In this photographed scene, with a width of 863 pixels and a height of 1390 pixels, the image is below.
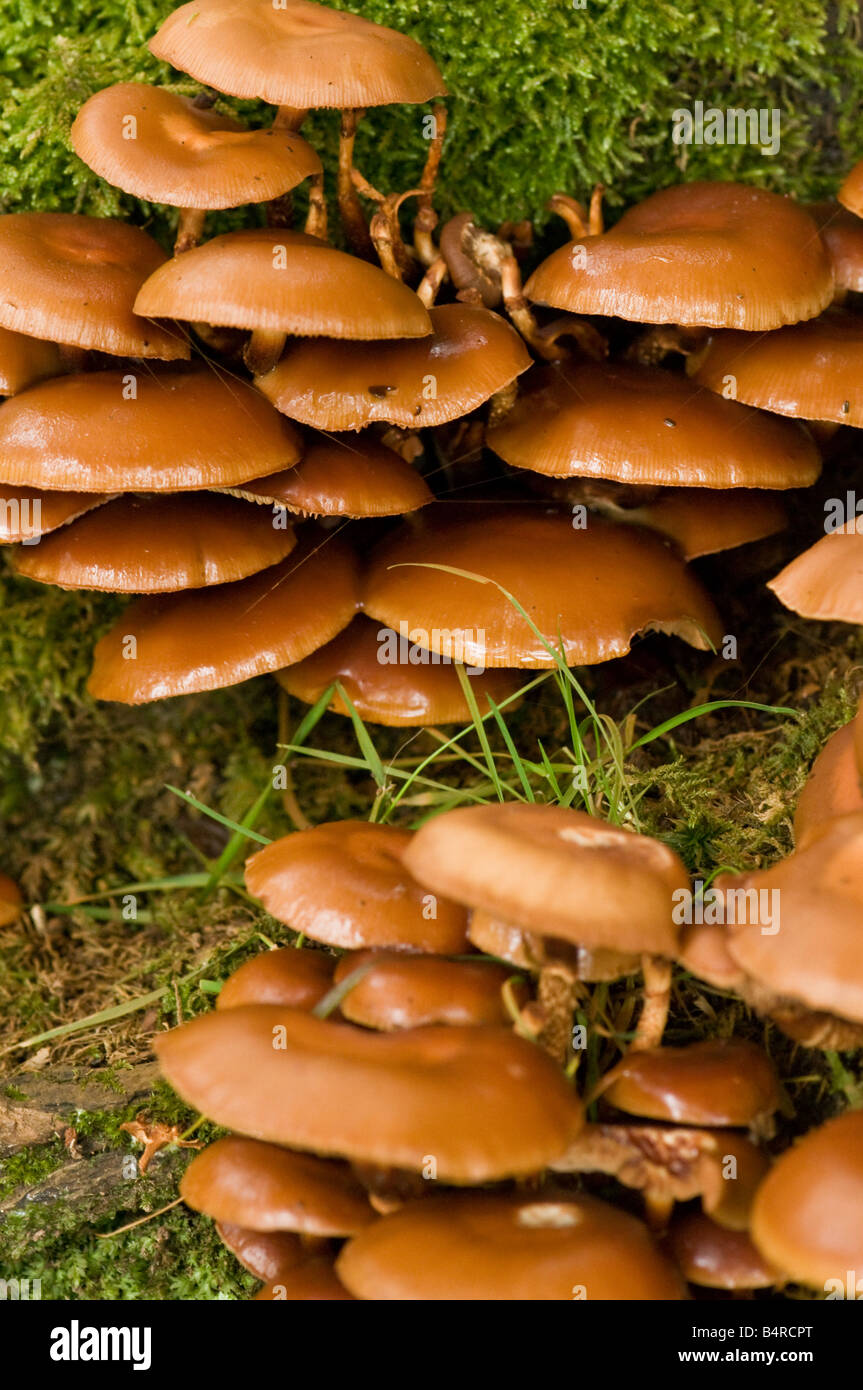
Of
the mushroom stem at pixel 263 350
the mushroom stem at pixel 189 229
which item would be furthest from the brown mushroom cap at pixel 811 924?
the mushroom stem at pixel 189 229

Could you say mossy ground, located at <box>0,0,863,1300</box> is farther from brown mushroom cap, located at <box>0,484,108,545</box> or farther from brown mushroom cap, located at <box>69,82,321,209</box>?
brown mushroom cap, located at <box>0,484,108,545</box>

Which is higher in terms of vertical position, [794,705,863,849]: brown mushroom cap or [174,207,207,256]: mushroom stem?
[174,207,207,256]: mushroom stem

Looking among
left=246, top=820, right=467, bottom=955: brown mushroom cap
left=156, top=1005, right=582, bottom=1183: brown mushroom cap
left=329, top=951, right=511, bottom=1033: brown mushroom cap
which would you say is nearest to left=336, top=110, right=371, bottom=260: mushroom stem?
left=246, top=820, right=467, bottom=955: brown mushroom cap

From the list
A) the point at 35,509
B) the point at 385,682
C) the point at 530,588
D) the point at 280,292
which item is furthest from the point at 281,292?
Result: the point at 385,682

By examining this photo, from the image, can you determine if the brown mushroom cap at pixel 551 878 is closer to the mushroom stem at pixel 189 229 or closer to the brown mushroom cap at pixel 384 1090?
the brown mushroom cap at pixel 384 1090

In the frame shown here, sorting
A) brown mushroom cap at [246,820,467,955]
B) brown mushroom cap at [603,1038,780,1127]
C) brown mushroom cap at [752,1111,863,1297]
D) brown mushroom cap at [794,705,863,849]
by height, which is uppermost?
brown mushroom cap at [794,705,863,849]

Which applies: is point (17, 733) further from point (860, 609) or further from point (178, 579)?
point (860, 609)
